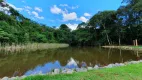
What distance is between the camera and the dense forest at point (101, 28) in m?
23.1

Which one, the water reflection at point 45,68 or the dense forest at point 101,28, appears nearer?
the water reflection at point 45,68

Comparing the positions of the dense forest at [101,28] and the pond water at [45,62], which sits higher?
the dense forest at [101,28]

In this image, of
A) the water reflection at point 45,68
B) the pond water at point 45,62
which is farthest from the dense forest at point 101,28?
the water reflection at point 45,68

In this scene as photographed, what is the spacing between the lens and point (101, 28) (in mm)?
37969

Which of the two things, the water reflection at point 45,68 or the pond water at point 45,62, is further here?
the pond water at point 45,62

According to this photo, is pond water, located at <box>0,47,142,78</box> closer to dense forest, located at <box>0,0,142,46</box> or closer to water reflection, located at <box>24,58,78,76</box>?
water reflection, located at <box>24,58,78,76</box>

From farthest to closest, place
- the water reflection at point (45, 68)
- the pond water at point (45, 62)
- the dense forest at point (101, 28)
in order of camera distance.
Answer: the dense forest at point (101, 28) < the pond water at point (45, 62) < the water reflection at point (45, 68)

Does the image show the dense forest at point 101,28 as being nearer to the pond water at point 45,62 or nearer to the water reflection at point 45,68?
the pond water at point 45,62

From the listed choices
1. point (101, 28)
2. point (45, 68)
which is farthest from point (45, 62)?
point (101, 28)

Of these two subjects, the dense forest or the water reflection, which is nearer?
the water reflection

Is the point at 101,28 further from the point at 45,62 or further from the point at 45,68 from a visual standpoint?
the point at 45,68

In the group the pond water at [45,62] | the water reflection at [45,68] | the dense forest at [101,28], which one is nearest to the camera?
the water reflection at [45,68]

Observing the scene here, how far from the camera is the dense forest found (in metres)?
23.1

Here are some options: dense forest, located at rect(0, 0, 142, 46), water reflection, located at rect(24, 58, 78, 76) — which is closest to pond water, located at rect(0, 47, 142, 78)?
water reflection, located at rect(24, 58, 78, 76)
